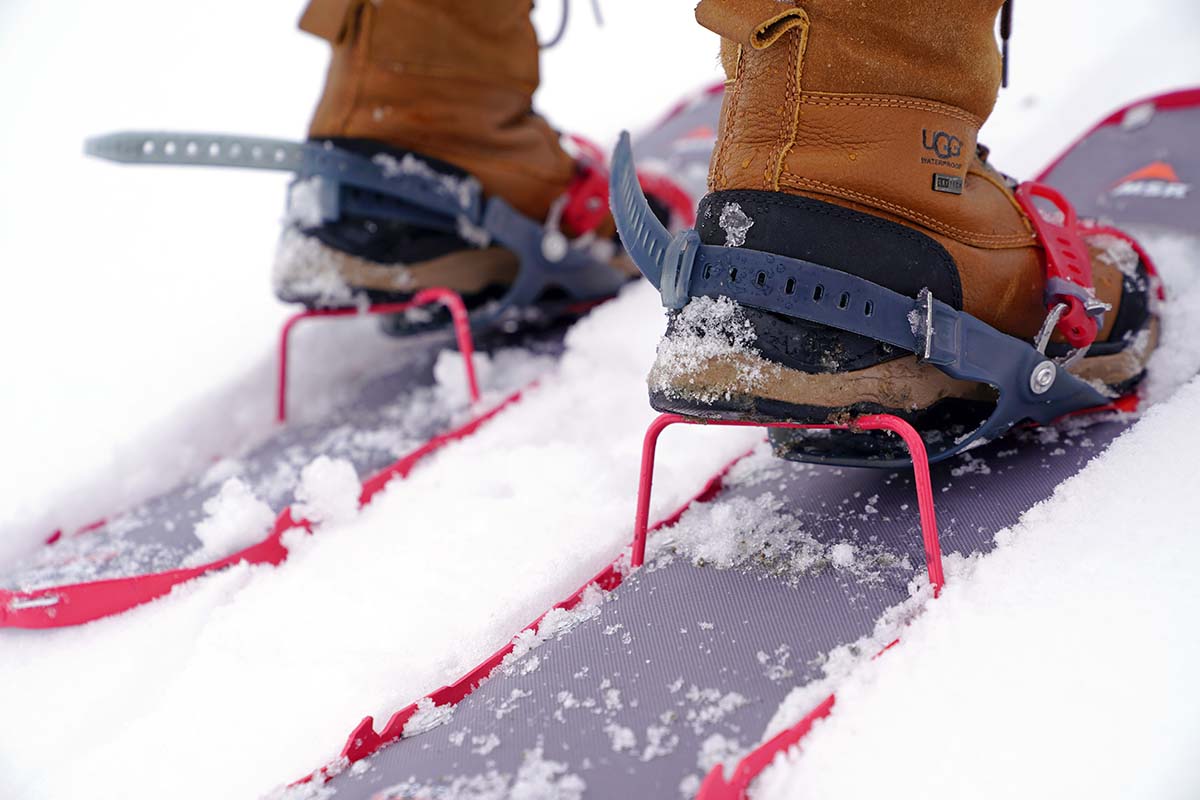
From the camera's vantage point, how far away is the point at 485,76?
1.55 meters

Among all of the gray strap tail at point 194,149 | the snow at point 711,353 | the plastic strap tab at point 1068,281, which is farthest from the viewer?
the gray strap tail at point 194,149

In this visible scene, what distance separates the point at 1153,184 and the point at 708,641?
3.45ft

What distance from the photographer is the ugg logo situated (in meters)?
0.85

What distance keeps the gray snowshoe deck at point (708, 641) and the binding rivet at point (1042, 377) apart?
8cm

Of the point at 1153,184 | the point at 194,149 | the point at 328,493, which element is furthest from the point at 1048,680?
the point at 194,149

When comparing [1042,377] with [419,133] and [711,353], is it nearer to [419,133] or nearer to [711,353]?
[711,353]

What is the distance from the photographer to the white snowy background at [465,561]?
662 millimetres

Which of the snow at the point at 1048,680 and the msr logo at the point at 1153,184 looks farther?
the msr logo at the point at 1153,184

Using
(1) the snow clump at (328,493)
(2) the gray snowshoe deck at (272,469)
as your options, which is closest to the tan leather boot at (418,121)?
(2) the gray snowshoe deck at (272,469)

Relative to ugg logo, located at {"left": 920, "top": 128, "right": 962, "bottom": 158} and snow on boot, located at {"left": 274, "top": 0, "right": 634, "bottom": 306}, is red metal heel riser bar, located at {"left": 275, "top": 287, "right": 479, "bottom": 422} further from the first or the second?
ugg logo, located at {"left": 920, "top": 128, "right": 962, "bottom": 158}

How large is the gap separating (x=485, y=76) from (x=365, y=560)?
836mm

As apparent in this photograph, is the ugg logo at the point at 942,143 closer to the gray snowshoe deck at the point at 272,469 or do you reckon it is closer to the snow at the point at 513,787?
the snow at the point at 513,787

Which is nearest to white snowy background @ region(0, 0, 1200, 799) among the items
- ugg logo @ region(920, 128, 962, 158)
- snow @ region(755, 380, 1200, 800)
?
snow @ region(755, 380, 1200, 800)

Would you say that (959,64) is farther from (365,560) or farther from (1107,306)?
(365,560)
